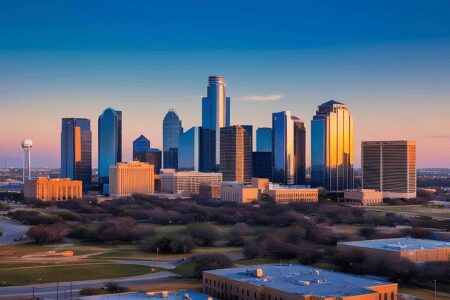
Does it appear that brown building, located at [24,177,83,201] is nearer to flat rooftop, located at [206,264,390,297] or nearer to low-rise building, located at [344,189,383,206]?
low-rise building, located at [344,189,383,206]

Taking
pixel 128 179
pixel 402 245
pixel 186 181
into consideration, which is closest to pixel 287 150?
pixel 186 181

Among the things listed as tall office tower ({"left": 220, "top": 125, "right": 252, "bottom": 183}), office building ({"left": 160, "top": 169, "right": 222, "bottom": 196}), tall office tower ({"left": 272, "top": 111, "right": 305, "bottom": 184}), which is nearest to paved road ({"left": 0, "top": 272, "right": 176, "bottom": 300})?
office building ({"left": 160, "top": 169, "right": 222, "bottom": 196})

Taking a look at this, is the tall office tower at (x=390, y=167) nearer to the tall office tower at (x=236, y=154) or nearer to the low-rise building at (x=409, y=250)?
the tall office tower at (x=236, y=154)

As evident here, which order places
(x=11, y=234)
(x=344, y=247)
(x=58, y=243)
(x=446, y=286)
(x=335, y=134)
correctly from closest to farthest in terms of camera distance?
(x=446, y=286), (x=344, y=247), (x=58, y=243), (x=11, y=234), (x=335, y=134)

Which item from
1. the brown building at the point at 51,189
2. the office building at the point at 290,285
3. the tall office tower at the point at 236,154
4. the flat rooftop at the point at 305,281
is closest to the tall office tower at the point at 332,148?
the tall office tower at the point at 236,154

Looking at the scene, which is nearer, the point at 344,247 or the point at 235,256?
the point at 344,247

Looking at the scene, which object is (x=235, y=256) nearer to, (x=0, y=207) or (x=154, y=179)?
(x=0, y=207)

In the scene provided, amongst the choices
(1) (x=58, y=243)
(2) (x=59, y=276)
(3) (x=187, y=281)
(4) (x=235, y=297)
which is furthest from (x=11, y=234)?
(4) (x=235, y=297)

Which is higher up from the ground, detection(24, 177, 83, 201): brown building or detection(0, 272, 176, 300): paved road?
detection(24, 177, 83, 201): brown building
